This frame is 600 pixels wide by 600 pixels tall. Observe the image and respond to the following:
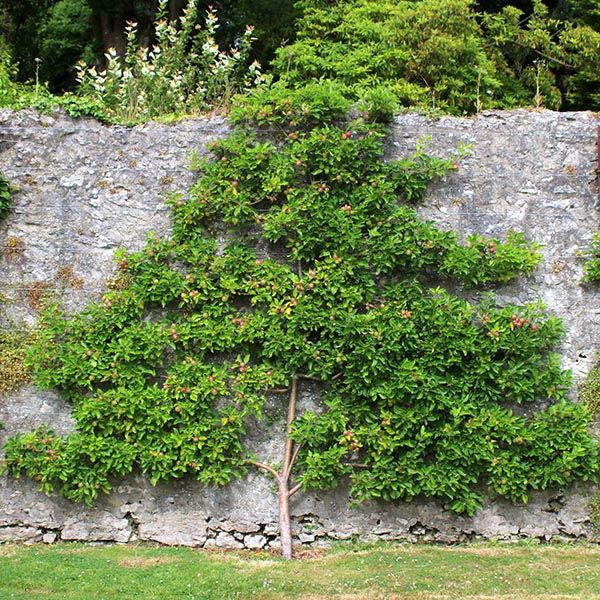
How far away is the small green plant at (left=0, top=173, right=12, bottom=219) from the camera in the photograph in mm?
6812

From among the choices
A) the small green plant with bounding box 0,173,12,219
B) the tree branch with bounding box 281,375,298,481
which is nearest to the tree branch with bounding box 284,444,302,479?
the tree branch with bounding box 281,375,298,481

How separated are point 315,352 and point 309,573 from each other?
1847 millimetres

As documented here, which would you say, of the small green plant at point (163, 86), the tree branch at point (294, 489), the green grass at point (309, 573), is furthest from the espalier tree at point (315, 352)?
the small green plant at point (163, 86)

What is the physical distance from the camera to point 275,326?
6.46m

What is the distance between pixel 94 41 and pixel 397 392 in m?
9.93

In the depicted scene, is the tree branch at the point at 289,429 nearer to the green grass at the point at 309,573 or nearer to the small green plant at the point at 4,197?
the green grass at the point at 309,573

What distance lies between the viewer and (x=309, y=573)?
550cm

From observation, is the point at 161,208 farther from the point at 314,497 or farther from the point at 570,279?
the point at 570,279

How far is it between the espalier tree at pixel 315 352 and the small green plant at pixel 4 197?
1.14m

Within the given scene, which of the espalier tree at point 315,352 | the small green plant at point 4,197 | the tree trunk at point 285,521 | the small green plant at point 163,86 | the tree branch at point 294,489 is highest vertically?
the small green plant at point 163,86

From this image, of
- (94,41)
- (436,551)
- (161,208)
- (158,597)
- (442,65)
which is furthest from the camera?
(94,41)

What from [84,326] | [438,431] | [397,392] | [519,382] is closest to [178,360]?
[84,326]

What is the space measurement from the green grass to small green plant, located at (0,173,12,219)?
3.05 m

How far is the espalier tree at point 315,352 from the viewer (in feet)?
20.6
